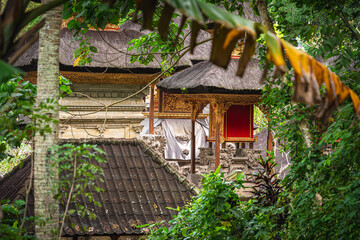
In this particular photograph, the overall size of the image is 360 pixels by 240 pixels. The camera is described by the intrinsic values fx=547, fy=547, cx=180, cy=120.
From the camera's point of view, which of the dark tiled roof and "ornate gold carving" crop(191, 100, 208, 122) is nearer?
the dark tiled roof

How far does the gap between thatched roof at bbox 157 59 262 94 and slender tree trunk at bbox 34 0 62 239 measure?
9.25 metres

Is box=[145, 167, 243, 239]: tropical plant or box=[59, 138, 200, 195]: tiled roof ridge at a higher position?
box=[59, 138, 200, 195]: tiled roof ridge

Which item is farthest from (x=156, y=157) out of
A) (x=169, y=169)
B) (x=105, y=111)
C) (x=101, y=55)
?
Result: (x=101, y=55)

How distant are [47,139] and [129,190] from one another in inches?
114

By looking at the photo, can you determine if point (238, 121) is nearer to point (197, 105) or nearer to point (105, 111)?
point (197, 105)

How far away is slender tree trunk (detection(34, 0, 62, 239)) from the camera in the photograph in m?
3.79

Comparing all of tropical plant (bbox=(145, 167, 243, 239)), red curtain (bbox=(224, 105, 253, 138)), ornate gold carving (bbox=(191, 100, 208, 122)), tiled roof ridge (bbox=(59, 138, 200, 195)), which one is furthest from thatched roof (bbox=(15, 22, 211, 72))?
tropical plant (bbox=(145, 167, 243, 239))

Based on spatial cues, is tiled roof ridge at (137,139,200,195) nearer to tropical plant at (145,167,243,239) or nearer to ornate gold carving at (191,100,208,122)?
tropical plant at (145,167,243,239)

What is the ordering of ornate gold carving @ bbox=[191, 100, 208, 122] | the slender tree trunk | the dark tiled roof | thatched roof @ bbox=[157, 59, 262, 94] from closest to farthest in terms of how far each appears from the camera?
the slender tree trunk, the dark tiled roof, thatched roof @ bbox=[157, 59, 262, 94], ornate gold carving @ bbox=[191, 100, 208, 122]

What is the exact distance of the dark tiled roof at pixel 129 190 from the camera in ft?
19.6

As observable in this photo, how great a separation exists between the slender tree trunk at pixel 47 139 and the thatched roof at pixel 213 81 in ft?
30.4

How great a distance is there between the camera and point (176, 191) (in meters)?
6.82

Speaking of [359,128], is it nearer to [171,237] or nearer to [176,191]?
[171,237]

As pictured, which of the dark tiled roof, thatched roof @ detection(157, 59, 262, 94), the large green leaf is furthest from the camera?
thatched roof @ detection(157, 59, 262, 94)
